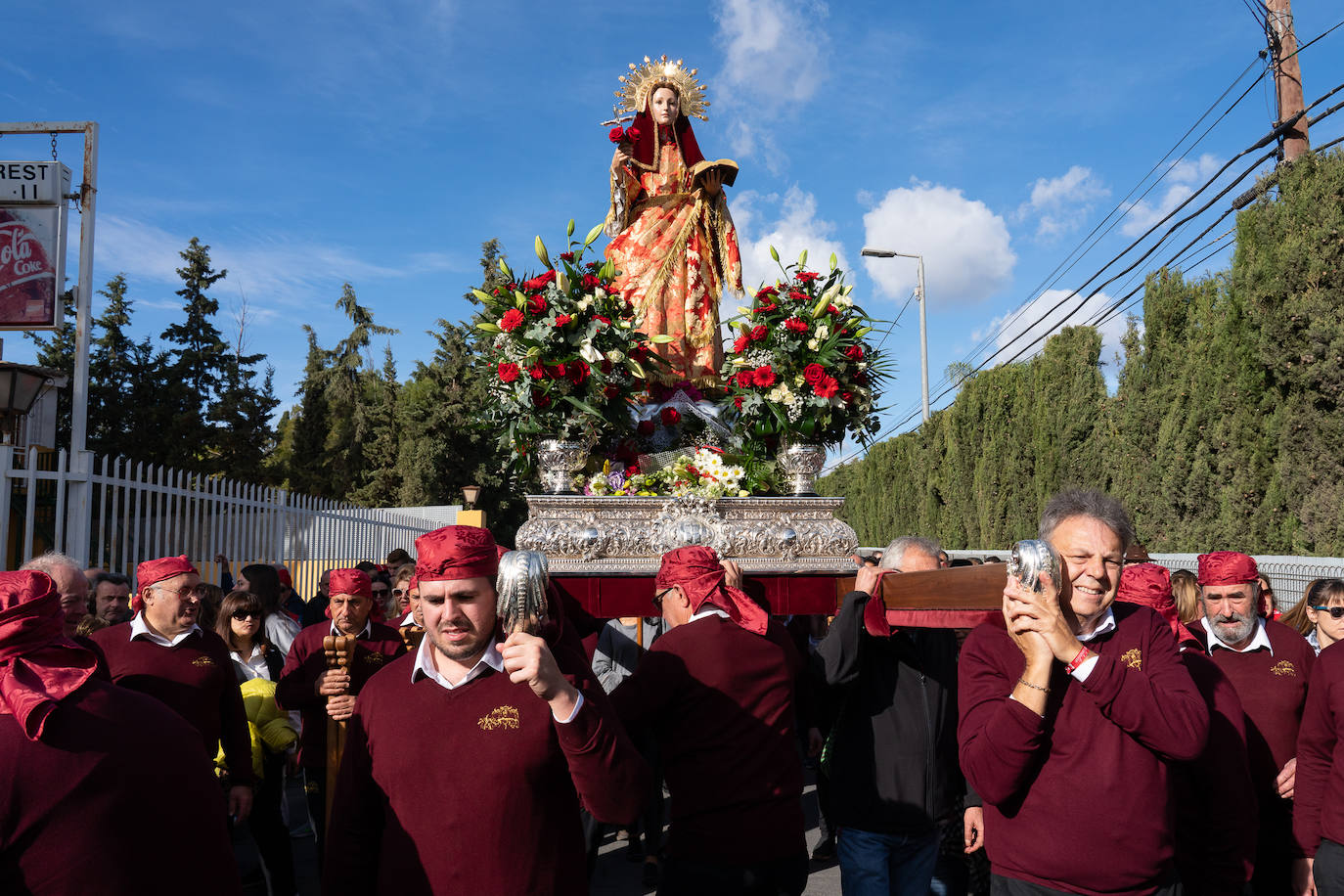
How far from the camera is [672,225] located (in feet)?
23.9

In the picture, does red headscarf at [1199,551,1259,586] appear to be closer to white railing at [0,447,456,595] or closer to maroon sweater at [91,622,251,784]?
maroon sweater at [91,622,251,784]

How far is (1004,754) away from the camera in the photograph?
8.12 feet

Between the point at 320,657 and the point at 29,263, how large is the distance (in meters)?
6.34

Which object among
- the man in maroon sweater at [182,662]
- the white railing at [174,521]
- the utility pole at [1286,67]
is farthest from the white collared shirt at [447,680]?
the utility pole at [1286,67]

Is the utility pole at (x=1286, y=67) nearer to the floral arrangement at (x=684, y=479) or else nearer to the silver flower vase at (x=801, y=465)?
the silver flower vase at (x=801, y=465)

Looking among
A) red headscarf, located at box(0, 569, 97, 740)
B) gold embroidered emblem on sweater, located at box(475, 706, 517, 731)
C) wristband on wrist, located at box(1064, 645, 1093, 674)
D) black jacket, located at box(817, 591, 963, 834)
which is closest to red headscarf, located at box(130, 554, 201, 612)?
red headscarf, located at box(0, 569, 97, 740)

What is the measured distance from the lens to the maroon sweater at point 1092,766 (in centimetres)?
242

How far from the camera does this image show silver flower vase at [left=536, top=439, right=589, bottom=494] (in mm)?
5809

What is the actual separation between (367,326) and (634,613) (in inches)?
1390

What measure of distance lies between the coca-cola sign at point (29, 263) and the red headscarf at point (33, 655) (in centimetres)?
824

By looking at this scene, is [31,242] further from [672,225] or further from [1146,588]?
[1146,588]

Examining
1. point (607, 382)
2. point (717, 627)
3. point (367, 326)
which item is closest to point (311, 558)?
point (607, 382)

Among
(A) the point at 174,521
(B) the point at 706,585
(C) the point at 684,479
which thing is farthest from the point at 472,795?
(A) the point at 174,521

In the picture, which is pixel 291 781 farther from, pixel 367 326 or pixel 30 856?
pixel 367 326
